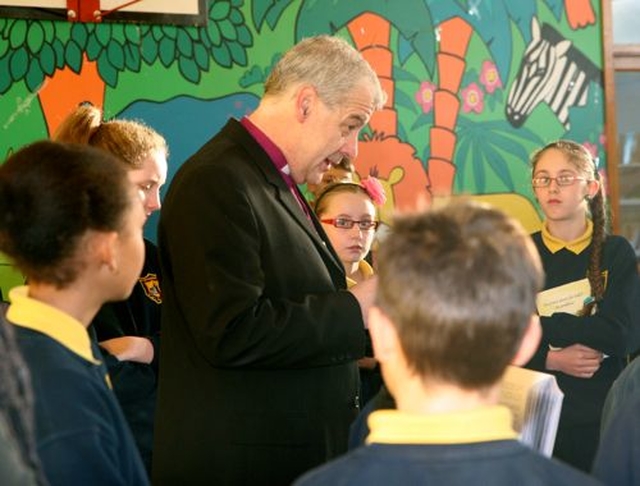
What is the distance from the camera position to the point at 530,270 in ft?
4.28

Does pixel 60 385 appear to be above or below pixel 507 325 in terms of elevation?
below

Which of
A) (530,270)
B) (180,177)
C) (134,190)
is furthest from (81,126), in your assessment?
(530,270)

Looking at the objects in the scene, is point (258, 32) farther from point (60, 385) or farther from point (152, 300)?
point (60, 385)

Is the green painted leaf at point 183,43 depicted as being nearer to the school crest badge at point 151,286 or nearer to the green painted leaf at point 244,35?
the green painted leaf at point 244,35

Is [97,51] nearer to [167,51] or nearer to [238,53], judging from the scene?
[167,51]

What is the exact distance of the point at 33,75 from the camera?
4152 millimetres

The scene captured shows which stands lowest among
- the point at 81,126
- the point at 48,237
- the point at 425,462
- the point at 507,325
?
the point at 425,462

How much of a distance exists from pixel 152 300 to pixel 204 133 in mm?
1519

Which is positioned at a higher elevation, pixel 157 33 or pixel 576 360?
pixel 157 33

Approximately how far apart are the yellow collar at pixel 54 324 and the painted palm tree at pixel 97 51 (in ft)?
8.49

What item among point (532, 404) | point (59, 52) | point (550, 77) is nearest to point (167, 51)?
point (59, 52)

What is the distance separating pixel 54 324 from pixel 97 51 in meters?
2.73

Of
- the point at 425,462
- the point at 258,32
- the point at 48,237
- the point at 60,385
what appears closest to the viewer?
the point at 425,462

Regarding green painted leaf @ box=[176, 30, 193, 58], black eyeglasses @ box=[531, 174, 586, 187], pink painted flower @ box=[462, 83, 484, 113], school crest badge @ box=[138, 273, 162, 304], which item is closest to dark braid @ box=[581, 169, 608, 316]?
black eyeglasses @ box=[531, 174, 586, 187]
